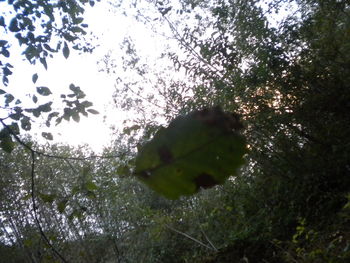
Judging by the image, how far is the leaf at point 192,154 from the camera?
0.23 meters

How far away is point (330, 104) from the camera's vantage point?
4.34 meters

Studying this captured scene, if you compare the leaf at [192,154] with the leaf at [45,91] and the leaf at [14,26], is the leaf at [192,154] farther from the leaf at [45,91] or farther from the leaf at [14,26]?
the leaf at [14,26]

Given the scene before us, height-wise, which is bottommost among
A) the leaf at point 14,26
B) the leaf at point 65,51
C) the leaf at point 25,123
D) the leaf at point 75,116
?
the leaf at point 75,116

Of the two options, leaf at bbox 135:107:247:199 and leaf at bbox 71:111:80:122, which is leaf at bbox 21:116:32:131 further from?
leaf at bbox 135:107:247:199

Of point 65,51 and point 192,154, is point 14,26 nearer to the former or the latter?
point 65,51

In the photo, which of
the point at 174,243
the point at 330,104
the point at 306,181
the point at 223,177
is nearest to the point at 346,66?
the point at 330,104

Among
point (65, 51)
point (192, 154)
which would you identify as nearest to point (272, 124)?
point (65, 51)

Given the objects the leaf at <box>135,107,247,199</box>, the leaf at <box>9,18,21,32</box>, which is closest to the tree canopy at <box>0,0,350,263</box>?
the leaf at <box>9,18,21,32</box>

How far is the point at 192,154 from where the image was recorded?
0.24 m

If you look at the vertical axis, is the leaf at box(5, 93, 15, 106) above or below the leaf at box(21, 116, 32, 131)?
above

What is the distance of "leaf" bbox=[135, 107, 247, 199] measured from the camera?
0.23 meters

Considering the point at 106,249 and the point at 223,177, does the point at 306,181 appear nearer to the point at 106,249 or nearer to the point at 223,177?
the point at 223,177

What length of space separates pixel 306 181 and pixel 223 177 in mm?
4495

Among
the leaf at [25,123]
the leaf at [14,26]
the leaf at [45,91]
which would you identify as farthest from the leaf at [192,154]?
the leaf at [14,26]
